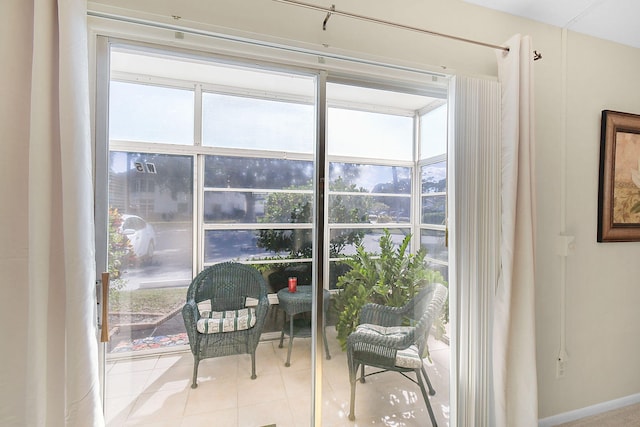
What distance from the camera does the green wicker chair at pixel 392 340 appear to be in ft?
4.83

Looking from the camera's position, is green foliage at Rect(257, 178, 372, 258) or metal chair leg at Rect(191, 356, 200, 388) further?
green foliage at Rect(257, 178, 372, 258)

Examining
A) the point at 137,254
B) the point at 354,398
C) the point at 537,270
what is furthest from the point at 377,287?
the point at 137,254

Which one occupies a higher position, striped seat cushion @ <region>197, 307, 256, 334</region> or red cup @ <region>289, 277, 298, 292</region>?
red cup @ <region>289, 277, 298, 292</region>

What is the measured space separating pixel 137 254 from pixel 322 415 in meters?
1.31

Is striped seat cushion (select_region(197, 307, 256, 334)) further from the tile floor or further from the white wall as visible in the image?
the white wall

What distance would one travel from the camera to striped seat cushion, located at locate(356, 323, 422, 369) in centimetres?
148

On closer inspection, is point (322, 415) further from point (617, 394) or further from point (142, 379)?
point (617, 394)

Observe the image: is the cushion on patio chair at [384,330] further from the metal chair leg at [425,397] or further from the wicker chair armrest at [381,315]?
the metal chair leg at [425,397]

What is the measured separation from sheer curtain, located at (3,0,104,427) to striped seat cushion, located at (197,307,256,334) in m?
0.45

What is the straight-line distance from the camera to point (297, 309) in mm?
1442

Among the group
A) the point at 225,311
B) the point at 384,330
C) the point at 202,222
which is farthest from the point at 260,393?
the point at 202,222

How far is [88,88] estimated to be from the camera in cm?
105

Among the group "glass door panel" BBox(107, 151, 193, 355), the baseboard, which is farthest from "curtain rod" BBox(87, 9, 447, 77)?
the baseboard

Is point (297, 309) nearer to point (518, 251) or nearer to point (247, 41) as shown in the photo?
point (518, 251)
